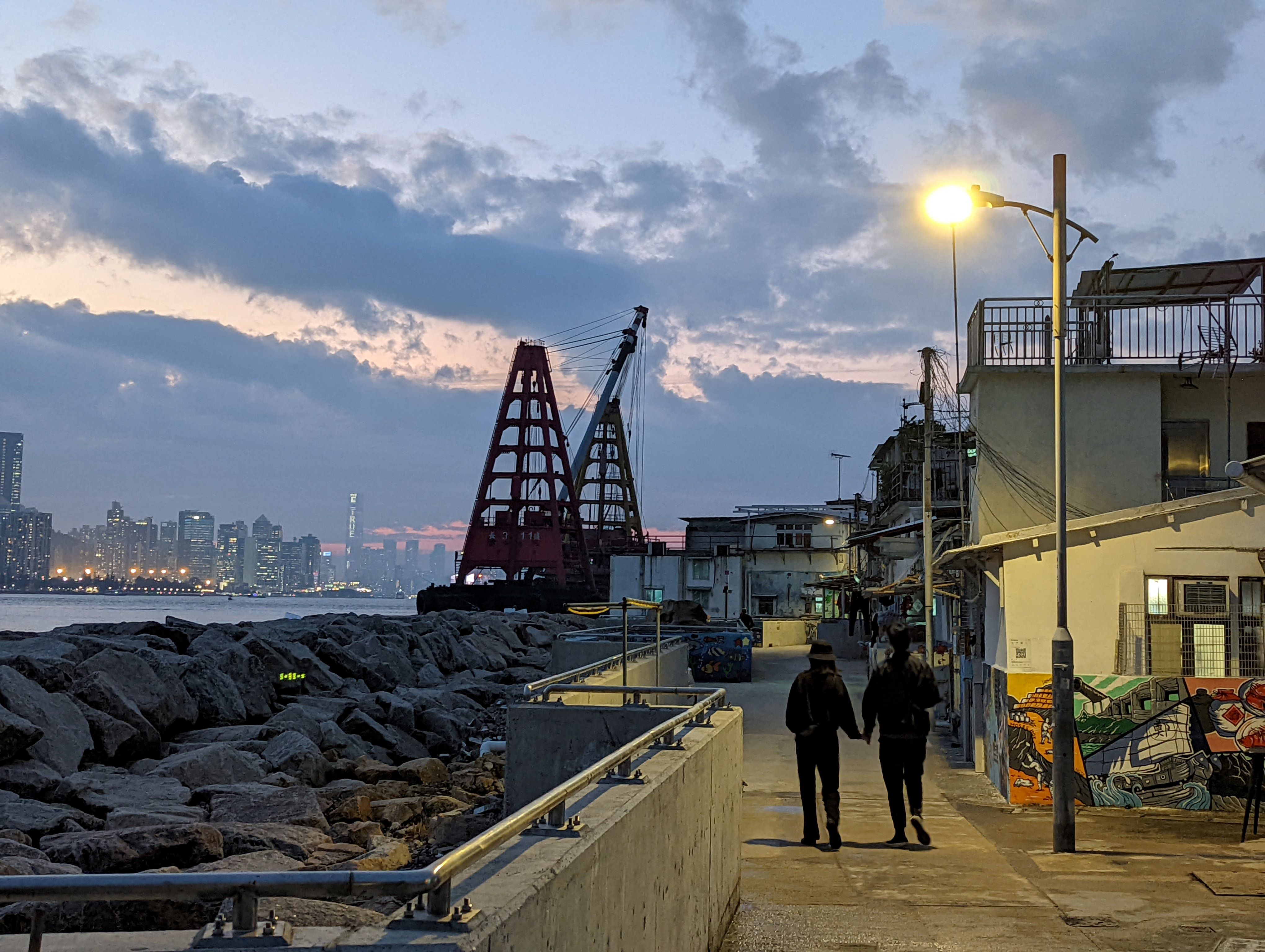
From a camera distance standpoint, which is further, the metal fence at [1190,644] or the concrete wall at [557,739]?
the metal fence at [1190,644]

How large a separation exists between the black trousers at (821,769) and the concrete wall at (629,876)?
53.8 inches

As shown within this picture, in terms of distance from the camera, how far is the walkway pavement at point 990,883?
7461mm

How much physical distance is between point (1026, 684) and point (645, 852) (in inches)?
406

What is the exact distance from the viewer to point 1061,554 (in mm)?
11453

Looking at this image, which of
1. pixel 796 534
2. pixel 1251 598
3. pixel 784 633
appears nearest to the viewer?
pixel 1251 598

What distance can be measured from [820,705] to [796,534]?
7041cm

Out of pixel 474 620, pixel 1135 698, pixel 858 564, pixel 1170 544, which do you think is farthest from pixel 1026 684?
pixel 858 564

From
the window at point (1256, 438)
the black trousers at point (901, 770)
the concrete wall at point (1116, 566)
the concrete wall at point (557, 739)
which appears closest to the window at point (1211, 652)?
the concrete wall at point (1116, 566)

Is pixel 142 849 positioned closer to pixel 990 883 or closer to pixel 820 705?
pixel 820 705

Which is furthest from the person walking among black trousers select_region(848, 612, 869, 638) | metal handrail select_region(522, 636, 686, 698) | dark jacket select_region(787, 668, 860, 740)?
black trousers select_region(848, 612, 869, 638)

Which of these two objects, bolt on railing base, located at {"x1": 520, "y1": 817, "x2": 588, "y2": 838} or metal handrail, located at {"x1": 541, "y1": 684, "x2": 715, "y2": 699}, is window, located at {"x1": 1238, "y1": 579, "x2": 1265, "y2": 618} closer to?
metal handrail, located at {"x1": 541, "y1": 684, "x2": 715, "y2": 699}

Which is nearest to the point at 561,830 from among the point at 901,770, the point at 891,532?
the point at 901,770

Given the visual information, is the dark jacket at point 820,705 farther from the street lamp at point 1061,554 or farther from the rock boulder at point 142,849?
the rock boulder at point 142,849

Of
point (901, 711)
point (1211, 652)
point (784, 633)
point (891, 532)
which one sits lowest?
point (784, 633)
